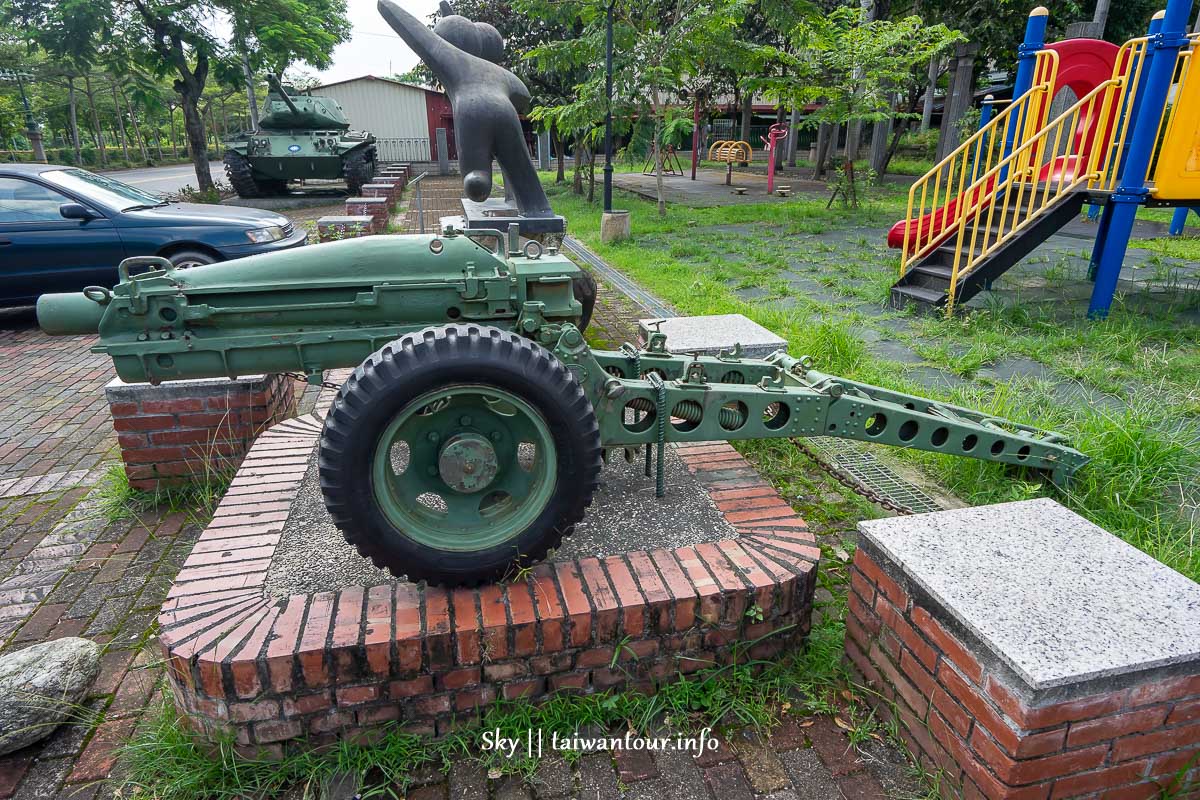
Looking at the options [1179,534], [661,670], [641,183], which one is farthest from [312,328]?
[641,183]

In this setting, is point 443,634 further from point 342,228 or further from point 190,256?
point 342,228

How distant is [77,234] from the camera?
6438 mm

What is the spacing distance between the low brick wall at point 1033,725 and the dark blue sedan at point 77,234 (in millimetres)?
6746

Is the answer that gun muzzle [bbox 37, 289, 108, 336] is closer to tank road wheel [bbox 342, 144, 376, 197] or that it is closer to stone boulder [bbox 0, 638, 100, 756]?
stone boulder [bbox 0, 638, 100, 756]

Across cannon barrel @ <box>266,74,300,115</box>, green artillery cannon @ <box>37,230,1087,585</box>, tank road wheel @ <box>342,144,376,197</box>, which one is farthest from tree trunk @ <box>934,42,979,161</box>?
green artillery cannon @ <box>37,230,1087,585</box>

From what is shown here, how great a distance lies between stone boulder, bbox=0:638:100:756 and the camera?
1.95 metres

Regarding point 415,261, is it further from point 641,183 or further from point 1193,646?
point 641,183

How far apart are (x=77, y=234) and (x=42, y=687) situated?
5.85 metres

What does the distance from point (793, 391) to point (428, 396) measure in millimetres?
1262

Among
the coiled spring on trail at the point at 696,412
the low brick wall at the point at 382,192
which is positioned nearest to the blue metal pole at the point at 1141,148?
the coiled spring on trail at the point at 696,412

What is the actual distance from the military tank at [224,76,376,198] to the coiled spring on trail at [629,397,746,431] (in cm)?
1575

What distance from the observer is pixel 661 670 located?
6.91 feet

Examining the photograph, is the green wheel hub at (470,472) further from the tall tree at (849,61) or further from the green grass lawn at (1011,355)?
the tall tree at (849,61)

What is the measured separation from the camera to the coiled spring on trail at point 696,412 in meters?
2.43
